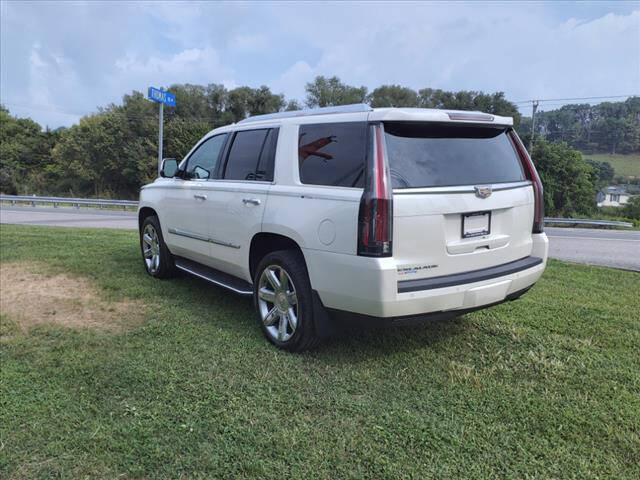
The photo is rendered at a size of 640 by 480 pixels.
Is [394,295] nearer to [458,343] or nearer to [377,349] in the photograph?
[377,349]

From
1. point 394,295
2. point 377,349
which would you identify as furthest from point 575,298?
point 394,295

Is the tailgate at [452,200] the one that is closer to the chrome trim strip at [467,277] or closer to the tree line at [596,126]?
the chrome trim strip at [467,277]

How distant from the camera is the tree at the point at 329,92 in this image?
49781 mm

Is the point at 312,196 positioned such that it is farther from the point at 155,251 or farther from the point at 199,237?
the point at 155,251

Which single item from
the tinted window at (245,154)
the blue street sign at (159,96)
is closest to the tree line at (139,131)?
the blue street sign at (159,96)

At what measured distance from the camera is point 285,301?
384 cm

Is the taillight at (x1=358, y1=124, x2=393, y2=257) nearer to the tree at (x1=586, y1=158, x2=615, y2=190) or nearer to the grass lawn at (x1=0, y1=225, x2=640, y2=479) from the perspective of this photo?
the grass lawn at (x1=0, y1=225, x2=640, y2=479)

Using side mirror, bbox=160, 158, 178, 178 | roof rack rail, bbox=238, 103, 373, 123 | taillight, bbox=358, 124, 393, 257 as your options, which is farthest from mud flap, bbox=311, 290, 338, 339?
side mirror, bbox=160, 158, 178, 178

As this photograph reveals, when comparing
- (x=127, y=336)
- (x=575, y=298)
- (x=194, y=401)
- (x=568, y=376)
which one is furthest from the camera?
(x=575, y=298)

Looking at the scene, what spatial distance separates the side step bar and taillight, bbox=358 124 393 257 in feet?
5.18

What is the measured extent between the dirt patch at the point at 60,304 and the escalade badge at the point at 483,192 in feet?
10.6

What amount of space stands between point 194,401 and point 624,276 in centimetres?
618

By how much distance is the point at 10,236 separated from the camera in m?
9.75

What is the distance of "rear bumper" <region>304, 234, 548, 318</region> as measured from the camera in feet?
10.0
